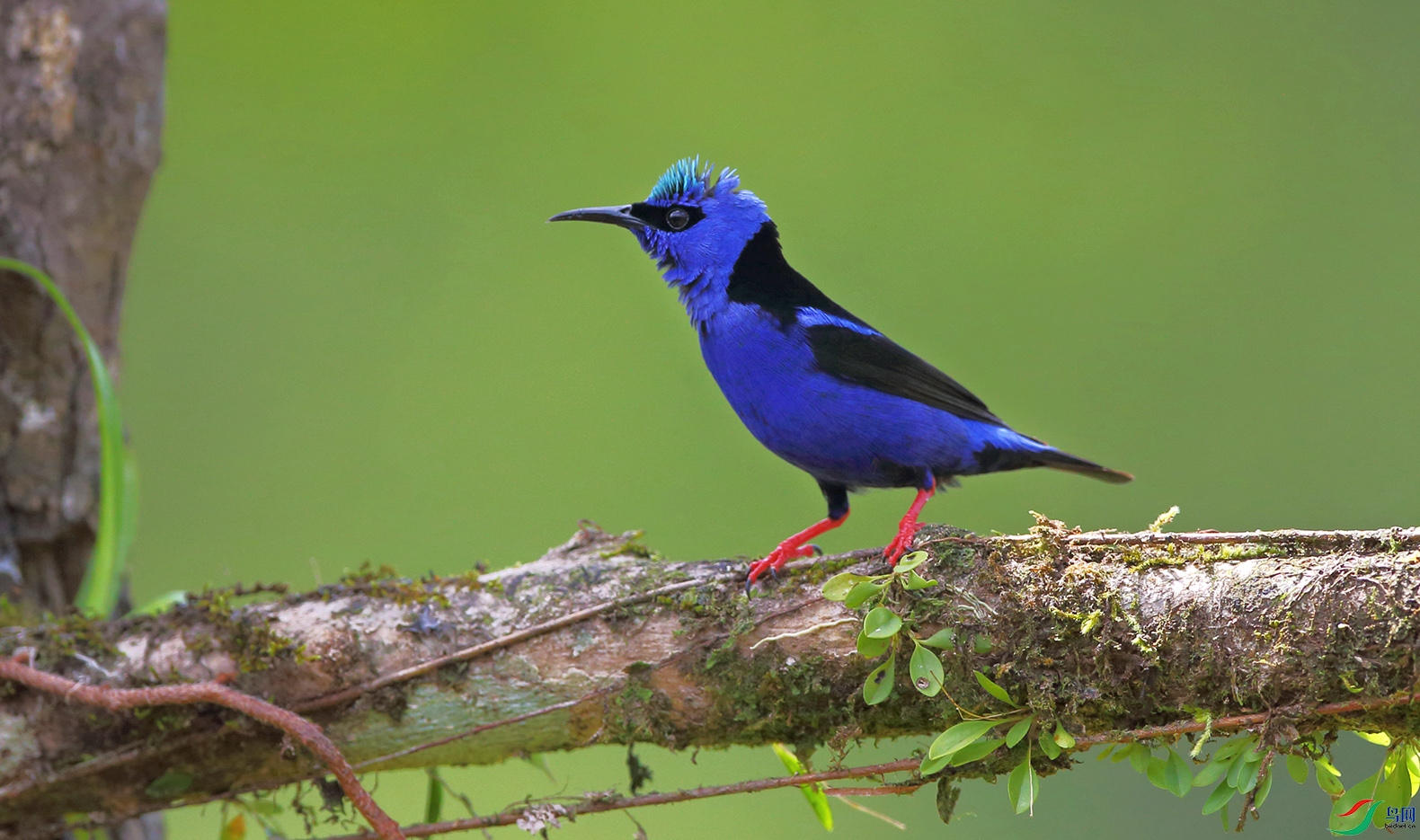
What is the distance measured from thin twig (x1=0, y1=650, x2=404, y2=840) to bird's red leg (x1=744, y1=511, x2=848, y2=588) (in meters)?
0.88

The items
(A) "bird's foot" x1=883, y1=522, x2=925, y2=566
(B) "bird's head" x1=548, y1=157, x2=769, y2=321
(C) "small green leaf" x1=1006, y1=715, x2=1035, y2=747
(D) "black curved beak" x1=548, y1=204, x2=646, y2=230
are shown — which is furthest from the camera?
(D) "black curved beak" x1=548, y1=204, x2=646, y2=230

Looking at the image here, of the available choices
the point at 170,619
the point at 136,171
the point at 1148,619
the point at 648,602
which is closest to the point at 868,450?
the point at 648,602

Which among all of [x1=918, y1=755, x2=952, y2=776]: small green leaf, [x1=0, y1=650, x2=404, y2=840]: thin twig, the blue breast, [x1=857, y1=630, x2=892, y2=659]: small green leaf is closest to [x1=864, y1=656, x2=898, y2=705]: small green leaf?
[x1=857, y1=630, x2=892, y2=659]: small green leaf

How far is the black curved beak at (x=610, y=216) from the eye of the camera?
3189 millimetres

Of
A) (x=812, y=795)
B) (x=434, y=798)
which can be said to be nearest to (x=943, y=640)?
(x=812, y=795)

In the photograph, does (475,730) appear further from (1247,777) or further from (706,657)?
(1247,777)

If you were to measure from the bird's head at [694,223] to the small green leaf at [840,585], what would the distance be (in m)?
1.11

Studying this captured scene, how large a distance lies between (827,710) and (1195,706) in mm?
686

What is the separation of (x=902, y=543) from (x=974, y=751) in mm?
532

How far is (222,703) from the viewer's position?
7.47 feet

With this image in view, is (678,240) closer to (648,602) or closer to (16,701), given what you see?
(648,602)

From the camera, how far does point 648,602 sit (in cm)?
237

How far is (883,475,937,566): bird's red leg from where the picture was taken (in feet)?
7.49

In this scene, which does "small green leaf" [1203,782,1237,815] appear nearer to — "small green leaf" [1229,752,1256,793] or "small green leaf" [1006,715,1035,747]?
"small green leaf" [1229,752,1256,793]
